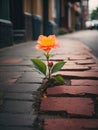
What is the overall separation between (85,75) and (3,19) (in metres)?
7.06

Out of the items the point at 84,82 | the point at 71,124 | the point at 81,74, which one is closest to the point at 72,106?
the point at 71,124

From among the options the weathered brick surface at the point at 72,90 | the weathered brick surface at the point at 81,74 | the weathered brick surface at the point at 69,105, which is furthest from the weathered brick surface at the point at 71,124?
the weathered brick surface at the point at 81,74

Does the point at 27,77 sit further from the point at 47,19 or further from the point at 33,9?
the point at 47,19

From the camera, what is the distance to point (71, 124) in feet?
8.39

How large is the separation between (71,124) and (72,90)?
3.28ft

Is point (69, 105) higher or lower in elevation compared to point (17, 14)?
lower

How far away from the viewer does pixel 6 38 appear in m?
10.9

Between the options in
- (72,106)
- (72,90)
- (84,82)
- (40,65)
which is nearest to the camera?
(72,106)

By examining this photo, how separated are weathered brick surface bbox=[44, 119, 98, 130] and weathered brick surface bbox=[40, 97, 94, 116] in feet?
0.54

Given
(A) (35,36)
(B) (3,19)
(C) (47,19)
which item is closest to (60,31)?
(C) (47,19)

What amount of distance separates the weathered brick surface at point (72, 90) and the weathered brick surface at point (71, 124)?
76 centimetres

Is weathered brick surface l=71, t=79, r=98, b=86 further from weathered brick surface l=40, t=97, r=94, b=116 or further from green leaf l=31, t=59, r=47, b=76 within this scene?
weathered brick surface l=40, t=97, r=94, b=116

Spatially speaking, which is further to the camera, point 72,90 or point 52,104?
point 72,90

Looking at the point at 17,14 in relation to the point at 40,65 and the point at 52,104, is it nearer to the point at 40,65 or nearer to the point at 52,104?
the point at 40,65
